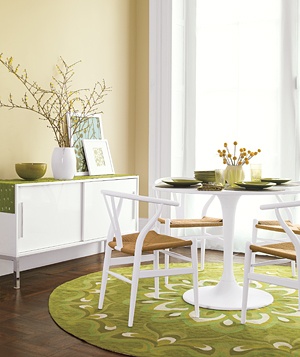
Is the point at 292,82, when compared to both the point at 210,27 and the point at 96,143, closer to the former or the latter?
the point at 210,27

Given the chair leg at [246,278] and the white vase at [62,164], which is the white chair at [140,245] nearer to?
the chair leg at [246,278]

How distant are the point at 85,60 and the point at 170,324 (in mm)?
3040

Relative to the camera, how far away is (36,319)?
3.65 m

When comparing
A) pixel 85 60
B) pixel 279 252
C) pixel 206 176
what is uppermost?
pixel 85 60

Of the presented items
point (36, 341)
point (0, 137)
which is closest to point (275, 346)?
point (36, 341)

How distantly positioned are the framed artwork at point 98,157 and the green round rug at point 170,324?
1.46 meters

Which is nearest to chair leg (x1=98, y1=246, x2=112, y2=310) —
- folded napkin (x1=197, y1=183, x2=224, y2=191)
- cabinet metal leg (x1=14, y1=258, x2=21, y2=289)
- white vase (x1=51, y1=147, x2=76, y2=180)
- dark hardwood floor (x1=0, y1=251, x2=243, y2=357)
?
dark hardwood floor (x1=0, y1=251, x2=243, y2=357)

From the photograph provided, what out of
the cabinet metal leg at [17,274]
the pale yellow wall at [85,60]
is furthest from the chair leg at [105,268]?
the pale yellow wall at [85,60]

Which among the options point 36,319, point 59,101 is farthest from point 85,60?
point 36,319

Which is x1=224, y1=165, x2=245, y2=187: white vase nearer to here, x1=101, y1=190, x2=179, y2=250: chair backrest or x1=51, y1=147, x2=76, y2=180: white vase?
x1=101, y1=190, x2=179, y2=250: chair backrest

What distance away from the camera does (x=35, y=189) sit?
4598 mm

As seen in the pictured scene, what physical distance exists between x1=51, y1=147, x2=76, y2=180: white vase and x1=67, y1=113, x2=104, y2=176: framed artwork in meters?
0.35

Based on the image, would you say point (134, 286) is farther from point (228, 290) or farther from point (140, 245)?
point (228, 290)

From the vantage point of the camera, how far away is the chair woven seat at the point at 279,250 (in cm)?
336
